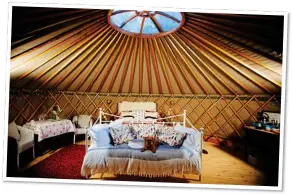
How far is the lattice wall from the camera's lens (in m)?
1.60

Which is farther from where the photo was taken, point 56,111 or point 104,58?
point 104,58

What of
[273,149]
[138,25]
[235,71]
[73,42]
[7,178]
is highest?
[138,25]

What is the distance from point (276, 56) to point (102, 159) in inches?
68.7

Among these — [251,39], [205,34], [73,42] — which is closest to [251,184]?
[251,39]

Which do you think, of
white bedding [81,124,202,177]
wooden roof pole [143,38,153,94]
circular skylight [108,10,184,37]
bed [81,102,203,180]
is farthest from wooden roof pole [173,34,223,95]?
white bedding [81,124,202,177]

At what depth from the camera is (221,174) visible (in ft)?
5.28

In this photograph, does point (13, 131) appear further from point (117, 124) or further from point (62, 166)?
point (117, 124)

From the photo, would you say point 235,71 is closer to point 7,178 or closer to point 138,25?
point 138,25

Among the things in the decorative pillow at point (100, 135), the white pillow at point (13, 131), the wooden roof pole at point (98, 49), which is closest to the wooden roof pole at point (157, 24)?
the wooden roof pole at point (98, 49)

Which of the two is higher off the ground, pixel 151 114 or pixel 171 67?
pixel 171 67

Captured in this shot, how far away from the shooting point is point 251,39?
1.47 meters

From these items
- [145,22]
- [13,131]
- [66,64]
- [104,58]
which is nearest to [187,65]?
[145,22]

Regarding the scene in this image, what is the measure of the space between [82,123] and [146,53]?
3.12 ft

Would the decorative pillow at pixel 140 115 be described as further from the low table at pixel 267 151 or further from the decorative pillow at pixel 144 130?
the low table at pixel 267 151
